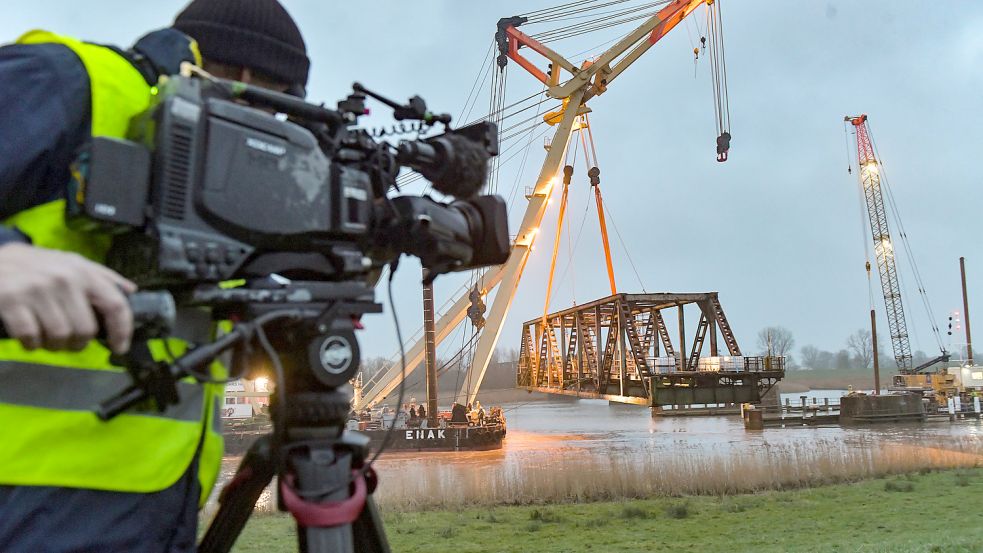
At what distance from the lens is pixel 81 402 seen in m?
1.27

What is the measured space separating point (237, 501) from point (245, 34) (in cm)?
107

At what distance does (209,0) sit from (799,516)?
10700 millimetres

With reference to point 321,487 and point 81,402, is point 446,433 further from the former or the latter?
point 81,402

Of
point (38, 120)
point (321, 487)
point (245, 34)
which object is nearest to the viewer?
point (38, 120)

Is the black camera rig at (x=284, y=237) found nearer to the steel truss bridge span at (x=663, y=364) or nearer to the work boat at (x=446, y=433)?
the steel truss bridge span at (x=663, y=364)

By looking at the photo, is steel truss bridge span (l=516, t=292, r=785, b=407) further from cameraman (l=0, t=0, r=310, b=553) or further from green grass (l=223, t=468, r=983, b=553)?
cameraman (l=0, t=0, r=310, b=553)

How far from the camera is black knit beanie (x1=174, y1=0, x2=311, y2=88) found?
1.61m

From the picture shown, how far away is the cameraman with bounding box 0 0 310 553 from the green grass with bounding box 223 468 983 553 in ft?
19.6

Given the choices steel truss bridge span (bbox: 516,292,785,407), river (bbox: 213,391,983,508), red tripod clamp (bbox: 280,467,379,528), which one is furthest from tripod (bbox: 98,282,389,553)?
steel truss bridge span (bbox: 516,292,785,407)

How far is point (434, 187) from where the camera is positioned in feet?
5.72

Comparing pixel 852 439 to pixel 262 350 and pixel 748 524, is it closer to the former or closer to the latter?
pixel 748 524

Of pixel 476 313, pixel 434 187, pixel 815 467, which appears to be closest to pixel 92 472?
pixel 434 187

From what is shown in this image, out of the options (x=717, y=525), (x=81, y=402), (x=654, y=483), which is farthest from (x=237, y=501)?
(x=654, y=483)

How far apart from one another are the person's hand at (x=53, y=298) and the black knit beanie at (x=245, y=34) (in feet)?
2.58
